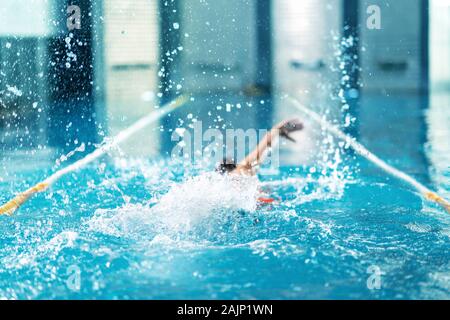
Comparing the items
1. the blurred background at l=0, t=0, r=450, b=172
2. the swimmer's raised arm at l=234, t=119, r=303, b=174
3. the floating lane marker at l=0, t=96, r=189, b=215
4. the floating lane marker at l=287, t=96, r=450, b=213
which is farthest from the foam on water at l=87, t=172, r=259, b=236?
the blurred background at l=0, t=0, r=450, b=172

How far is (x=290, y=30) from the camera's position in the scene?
16.9 m

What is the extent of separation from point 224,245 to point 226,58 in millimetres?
13721

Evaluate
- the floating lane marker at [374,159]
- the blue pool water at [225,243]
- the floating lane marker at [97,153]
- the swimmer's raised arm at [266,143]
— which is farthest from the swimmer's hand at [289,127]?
the floating lane marker at [97,153]

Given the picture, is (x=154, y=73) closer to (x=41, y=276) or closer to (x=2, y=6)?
(x=2, y=6)

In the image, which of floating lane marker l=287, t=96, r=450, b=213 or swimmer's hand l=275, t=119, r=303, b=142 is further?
swimmer's hand l=275, t=119, r=303, b=142

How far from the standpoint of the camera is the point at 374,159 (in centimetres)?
692

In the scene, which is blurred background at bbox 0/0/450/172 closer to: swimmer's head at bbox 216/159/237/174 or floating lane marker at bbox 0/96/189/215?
floating lane marker at bbox 0/96/189/215

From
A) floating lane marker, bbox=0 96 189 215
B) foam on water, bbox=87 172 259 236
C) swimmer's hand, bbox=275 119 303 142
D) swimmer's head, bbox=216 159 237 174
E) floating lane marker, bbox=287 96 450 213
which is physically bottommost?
floating lane marker, bbox=287 96 450 213

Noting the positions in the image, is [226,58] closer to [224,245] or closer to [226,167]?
[226,167]

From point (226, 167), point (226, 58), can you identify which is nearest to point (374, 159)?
point (226, 167)

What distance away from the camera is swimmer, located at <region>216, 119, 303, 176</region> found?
179 inches

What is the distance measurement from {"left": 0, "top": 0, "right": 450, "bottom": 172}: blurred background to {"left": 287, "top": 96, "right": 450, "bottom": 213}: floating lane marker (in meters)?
0.72

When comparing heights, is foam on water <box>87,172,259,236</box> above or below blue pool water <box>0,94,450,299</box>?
above
